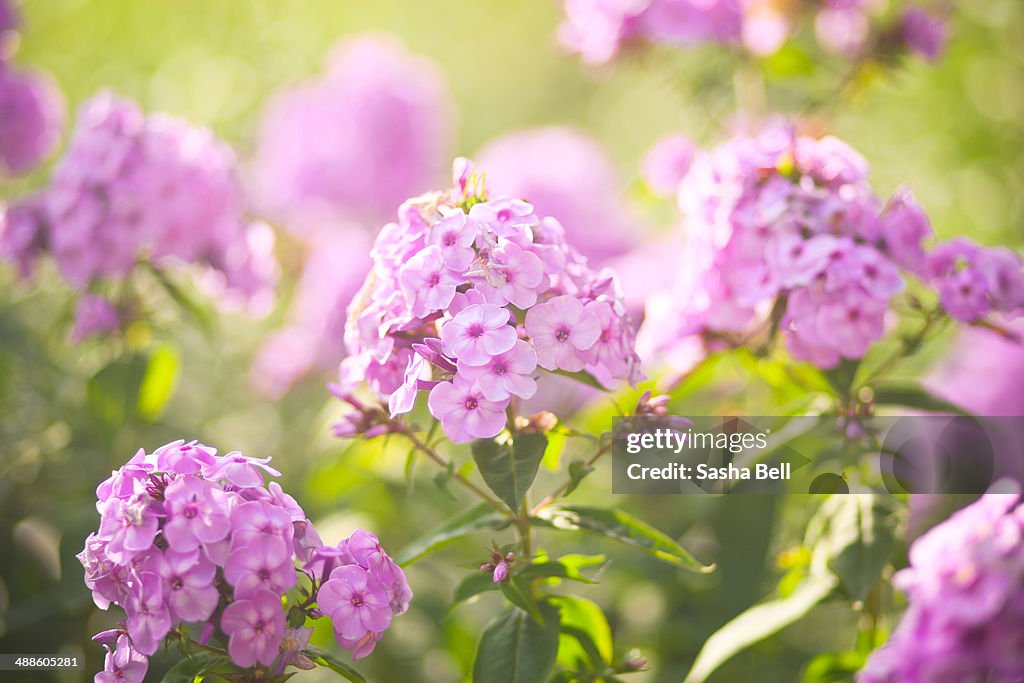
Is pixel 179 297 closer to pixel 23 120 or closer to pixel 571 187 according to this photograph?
pixel 23 120

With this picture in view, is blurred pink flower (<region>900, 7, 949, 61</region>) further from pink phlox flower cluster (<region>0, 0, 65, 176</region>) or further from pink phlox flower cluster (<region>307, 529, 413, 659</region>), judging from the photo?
pink phlox flower cluster (<region>0, 0, 65, 176</region>)

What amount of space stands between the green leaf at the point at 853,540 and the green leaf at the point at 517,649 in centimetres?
39

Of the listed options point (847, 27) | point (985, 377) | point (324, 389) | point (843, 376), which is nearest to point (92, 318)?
point (324, 389)

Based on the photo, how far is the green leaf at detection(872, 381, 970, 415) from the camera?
56.2 inches

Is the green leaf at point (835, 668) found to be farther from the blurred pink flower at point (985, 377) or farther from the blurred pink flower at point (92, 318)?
the blurred pink flower at point (92, 318)

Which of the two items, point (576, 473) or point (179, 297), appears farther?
point (179, 297)

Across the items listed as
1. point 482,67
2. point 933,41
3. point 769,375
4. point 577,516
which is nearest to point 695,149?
point 933,41

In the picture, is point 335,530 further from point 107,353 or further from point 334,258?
point 334,258

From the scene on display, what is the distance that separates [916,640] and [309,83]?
8.88 ft

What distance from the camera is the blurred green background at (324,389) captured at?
1.73m

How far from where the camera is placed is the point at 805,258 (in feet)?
4.34

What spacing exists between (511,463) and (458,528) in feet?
0.61

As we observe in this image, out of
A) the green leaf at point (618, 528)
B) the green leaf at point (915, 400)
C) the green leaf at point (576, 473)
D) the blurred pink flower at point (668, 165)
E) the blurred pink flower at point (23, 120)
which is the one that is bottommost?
the green leaf at point (618, 528)

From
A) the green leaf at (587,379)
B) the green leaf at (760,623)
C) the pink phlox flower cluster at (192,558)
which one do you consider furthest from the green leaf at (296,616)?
the green leaf at (760,623)
